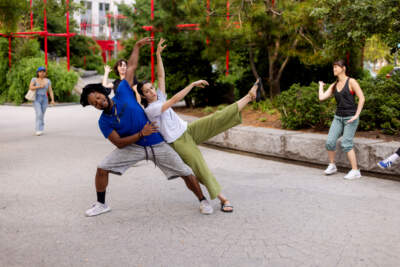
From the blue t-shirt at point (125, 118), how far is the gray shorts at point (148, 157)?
0.08 m

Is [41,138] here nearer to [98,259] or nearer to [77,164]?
[77,164]

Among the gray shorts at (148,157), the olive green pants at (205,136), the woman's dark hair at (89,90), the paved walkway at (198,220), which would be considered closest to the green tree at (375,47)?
the paved walkway at (198,220)

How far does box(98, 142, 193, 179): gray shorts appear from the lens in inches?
192

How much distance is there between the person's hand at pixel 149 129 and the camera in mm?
4625

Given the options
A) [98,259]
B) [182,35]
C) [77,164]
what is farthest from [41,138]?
[98,259]

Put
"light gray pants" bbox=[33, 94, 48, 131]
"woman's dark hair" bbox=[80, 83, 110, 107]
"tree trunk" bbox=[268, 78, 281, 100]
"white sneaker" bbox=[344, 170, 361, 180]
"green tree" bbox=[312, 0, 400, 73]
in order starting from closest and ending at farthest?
"woman's dark hair" bbox=[80, 83, 110, 107] → "white sneaker" bbox=[344, 170, 361, 180] → "green tree" bbox=[312, 0, 400, 73] → "light gray pants" bbox=[33, 94, 48, 131] → "tree trunk" bbox=[268, 78, 281, 100]

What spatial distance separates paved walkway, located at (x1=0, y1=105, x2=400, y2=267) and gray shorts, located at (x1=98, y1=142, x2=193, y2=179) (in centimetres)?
50

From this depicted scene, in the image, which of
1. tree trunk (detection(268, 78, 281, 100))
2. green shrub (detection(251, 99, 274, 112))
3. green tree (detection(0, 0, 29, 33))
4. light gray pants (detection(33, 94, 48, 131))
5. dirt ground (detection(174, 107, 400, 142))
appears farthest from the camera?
tree trunk (detection(268, 78, 281, 100))

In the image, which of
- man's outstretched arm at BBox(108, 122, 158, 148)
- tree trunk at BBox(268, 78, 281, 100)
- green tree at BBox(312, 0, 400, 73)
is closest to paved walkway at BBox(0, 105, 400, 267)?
man's outstretched arm at BBox(108, 122, 158, 148)

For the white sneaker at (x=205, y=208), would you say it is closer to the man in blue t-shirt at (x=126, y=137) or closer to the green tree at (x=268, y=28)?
the man in blue t-shirt at (x=126, y=137)

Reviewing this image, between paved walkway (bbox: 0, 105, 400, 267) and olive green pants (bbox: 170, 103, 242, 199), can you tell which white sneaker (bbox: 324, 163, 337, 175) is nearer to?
paved walkway (bbox: 0, 105, 400, 267)

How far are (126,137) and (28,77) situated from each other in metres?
17.9

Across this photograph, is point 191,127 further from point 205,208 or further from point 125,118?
point 205,208

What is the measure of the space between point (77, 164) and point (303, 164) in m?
3.62
